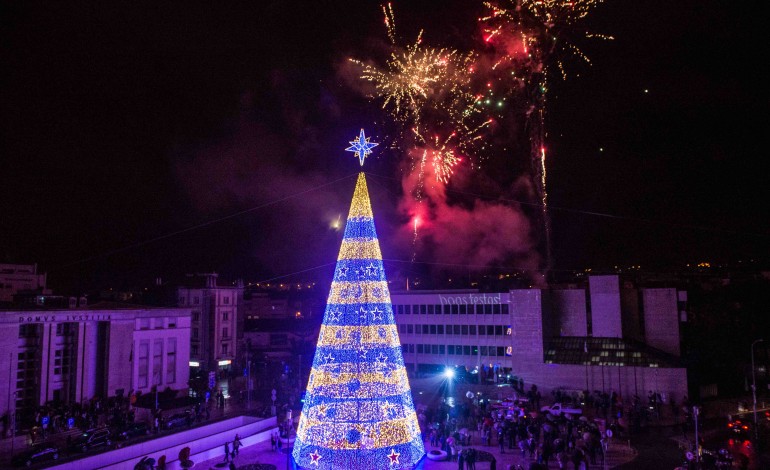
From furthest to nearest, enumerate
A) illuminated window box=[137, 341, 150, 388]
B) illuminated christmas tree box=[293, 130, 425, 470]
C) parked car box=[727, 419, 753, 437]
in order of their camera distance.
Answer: illuminated window box=[137, 341, 150, 388]
parked car box=[727, 419, 753, 437]
illuminated christmas tree box=[293, 130, 425, 470]

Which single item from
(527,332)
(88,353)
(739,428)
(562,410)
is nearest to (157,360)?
(88,353)

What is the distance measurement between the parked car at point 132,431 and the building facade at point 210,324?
2588 cm

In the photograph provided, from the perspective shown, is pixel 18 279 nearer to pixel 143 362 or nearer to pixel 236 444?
pixel 143 362

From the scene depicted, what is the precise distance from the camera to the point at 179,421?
29.0m

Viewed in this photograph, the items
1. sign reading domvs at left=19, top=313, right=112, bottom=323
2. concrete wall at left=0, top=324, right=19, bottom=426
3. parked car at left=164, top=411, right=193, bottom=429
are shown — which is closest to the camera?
parked car at left=164, top=411, right=193, bottom=429

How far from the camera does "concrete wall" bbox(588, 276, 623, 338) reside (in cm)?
3728

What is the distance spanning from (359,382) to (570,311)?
1112 inches

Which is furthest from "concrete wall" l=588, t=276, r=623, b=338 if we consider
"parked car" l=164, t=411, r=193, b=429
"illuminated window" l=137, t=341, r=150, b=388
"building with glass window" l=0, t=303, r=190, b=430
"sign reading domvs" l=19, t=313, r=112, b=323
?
"sign reading domvs" l=19, t=313, r=112, b=323

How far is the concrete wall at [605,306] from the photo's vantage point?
3728 cm

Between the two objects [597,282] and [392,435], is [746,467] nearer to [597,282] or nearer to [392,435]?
[392,435]

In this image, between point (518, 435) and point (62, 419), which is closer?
point (518, 435)

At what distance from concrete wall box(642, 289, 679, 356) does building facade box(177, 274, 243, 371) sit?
1558 inches

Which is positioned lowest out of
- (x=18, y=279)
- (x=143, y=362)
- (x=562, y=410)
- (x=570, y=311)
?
(x=562, y=410)

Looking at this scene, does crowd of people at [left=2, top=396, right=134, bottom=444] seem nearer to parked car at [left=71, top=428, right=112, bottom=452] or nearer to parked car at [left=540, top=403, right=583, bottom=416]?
parked car at [left=71, top=428, right=112, bottom=452]
